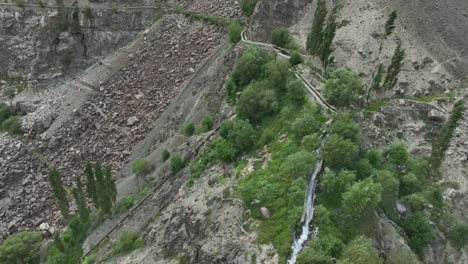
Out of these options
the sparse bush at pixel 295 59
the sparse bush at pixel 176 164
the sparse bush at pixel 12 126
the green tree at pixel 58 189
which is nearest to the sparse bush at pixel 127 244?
the sparse bush at pixel 176 164

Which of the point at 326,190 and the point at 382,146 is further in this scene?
the point at 382,146

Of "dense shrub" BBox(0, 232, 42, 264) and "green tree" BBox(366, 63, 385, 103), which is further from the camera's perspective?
"dense shrub" BBox(0, 232, 42, 264)

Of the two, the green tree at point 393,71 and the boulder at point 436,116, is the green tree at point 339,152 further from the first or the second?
the boulder at point 436,116

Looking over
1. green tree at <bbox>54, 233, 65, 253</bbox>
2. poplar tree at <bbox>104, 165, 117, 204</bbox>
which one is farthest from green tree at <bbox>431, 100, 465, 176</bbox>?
green tree at <bbox>54, 233, 65, 253</bbox>

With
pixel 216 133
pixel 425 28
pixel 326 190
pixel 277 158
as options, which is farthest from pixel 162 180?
pixel 425 28

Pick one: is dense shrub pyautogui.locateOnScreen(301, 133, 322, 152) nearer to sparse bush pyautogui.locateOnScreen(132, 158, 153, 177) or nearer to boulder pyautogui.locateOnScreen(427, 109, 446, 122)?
boulder pyautogui.locateOnScreen(427, 109, 446, 122)

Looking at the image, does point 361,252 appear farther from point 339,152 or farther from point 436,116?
point 436,116

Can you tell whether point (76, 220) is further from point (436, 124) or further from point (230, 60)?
point (436, 124)
